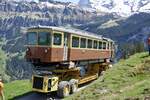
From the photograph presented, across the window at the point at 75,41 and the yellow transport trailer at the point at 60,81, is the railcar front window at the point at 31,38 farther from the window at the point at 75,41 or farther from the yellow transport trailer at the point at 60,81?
the window at the point at 75,41

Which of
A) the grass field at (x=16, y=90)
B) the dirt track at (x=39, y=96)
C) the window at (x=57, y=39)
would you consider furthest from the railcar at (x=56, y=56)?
the grass field at (x=16, y=90)

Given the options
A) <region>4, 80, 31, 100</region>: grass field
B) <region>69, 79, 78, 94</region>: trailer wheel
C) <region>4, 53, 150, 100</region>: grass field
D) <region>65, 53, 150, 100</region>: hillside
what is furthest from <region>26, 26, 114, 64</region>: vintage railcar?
<region>65, 53, 150, 100</region>: hillside

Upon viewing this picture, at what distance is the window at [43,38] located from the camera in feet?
100

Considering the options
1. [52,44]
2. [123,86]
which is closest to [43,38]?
[52,44]

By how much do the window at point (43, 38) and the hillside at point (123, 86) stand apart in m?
5.38

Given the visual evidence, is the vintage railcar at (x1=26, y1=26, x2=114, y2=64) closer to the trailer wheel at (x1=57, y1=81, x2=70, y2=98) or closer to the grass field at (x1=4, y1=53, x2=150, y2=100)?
the trailer wheel at (x1=57, y1=81, x2=70, y2=98)

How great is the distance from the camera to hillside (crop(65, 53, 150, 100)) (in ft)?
66.4

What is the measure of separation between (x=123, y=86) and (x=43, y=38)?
886 centimetres

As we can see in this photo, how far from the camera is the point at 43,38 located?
30.9m

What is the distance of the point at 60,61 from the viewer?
32.1m

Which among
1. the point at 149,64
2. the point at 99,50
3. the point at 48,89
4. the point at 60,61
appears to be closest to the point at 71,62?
the point at 60,61

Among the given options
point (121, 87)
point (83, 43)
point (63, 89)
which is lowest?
point (63, 89)

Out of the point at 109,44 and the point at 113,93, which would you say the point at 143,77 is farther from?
the point at 109,44

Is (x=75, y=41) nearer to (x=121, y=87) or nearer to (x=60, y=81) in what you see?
(x=60, y=81)
